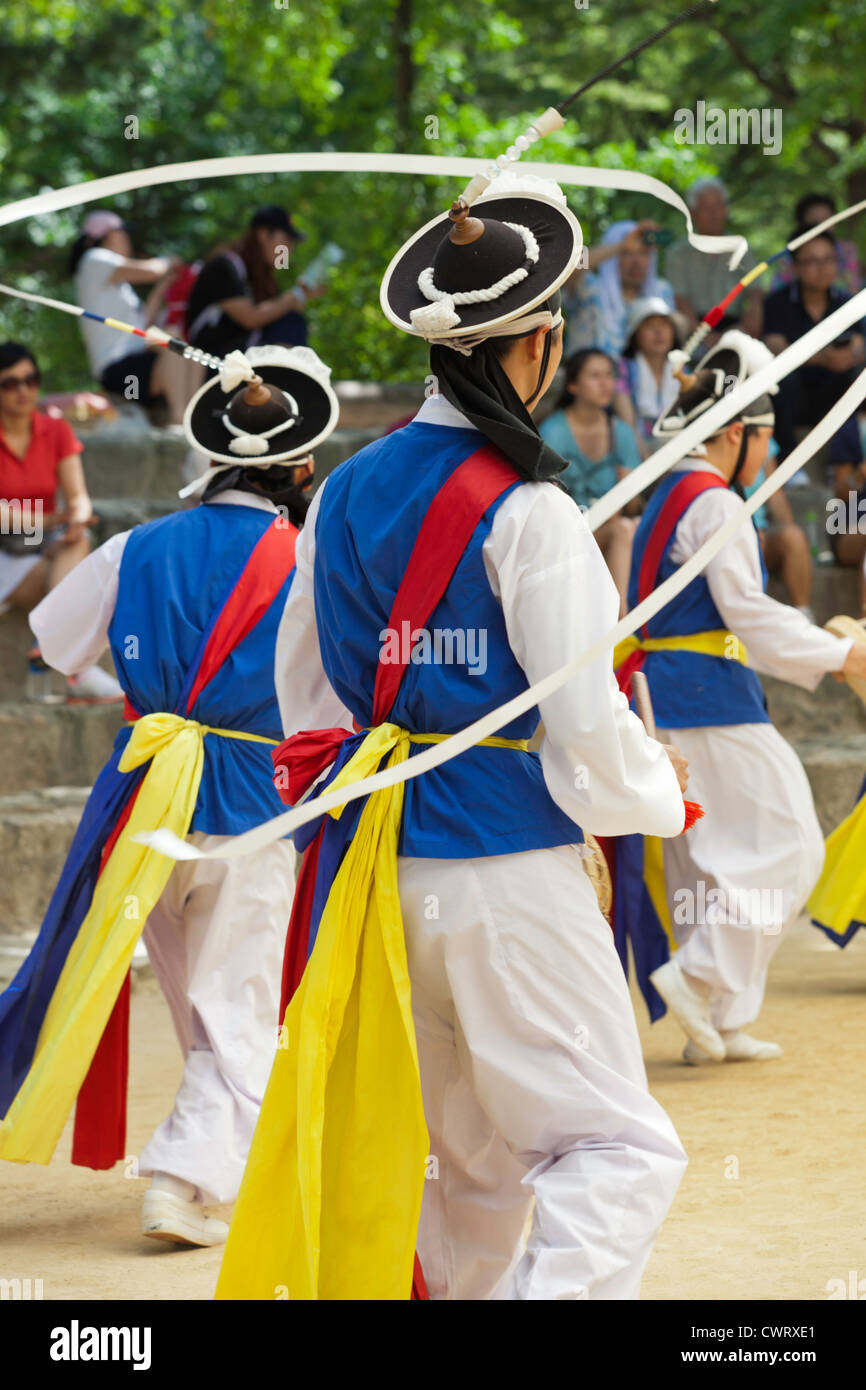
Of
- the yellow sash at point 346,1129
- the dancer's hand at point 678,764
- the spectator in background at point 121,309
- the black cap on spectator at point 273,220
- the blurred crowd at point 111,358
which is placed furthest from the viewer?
the spectator in background at point 121,309

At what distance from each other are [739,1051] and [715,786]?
877 mm

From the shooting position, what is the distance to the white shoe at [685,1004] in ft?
19.4

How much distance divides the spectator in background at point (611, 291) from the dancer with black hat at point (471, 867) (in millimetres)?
7931

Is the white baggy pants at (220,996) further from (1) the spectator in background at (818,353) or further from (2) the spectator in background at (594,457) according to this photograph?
(1) the spectator in background at (818,353)

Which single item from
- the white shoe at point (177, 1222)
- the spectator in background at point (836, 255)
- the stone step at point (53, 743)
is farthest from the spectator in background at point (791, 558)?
the white shoe at point (177, 1222)

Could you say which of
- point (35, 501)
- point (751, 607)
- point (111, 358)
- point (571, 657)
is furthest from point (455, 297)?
point (111, 358)

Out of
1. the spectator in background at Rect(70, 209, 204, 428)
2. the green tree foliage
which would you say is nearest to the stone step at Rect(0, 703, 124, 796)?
the spectator in background at Rect(70, 209, 204, 428)

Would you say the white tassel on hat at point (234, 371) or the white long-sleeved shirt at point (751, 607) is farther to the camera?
the white long-sleeved shirt at point (751, 607)

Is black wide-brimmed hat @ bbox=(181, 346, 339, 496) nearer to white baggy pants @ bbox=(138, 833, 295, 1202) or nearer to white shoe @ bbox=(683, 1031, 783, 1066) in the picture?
white baggy pants @ bbox=(138, 833, 295, 1202)

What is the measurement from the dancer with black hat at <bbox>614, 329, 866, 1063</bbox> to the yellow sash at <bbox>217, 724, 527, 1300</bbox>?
2908 mm

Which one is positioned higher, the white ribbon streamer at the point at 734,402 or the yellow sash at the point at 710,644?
the white ribbon streamer at the point at 734,402

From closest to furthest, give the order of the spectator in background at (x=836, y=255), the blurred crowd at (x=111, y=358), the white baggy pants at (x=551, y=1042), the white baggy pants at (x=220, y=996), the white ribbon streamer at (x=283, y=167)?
the white baggy pants at (x=551, y=1042) < the white ribbon streamer at (x=283, y=167) < the white baggy pants at (x=220, y=996) < the blurred crowd at (x=111, y=358) < the spectator in background at (x=836, y=255)
